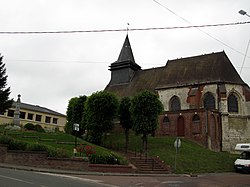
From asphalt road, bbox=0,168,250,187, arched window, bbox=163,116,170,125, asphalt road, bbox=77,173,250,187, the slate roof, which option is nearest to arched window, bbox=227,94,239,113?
arched window, bbox=163,116,170,125

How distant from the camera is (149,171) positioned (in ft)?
71.3

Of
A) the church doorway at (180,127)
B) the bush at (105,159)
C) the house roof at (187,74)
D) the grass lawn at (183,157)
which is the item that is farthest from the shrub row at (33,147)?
the house roof at (187,74)

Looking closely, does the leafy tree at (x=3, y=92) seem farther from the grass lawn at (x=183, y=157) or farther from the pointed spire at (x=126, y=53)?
the pointed spire at (x=126, y=53)

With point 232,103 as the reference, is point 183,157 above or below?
below

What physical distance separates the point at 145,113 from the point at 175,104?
17.9 meters

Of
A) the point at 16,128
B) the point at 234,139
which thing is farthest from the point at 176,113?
the point at 16,128

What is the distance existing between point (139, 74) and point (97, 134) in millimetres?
25012

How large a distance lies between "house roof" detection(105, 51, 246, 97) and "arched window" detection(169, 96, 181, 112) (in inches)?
80.4

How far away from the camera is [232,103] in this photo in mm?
42469

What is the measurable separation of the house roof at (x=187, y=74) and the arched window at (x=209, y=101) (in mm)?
1908

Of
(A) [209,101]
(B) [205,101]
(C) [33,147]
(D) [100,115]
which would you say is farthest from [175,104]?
(C) [33,147]

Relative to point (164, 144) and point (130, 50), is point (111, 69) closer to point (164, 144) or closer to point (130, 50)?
point (130, 50)

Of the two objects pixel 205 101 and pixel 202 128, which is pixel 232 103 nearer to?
pixel 205 101

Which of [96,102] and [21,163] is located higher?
[96,102]
